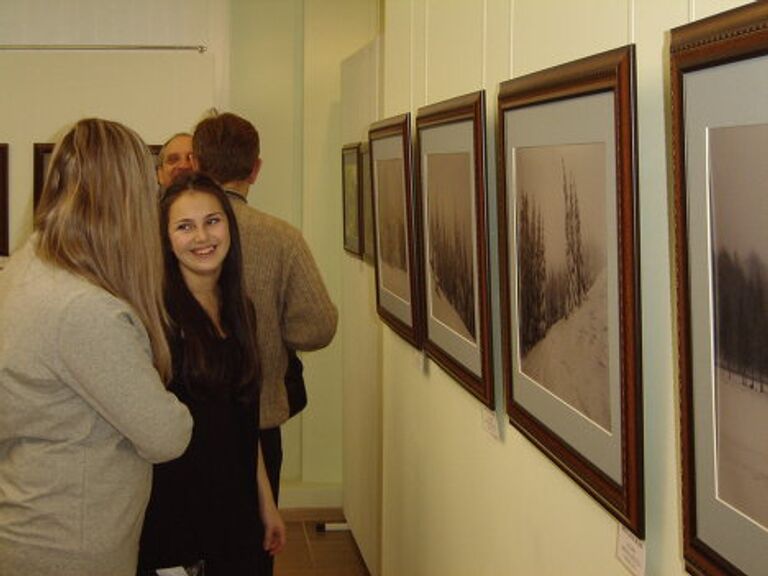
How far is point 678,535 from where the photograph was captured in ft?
5.02

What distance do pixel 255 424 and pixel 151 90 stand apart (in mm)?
3287

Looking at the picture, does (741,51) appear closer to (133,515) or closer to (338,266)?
(133,515)

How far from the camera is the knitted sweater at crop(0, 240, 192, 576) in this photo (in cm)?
214

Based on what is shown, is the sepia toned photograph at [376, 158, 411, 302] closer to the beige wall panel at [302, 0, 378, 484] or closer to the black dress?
the black dress

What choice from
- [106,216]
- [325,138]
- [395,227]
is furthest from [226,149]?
[325,138]

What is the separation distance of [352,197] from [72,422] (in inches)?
128

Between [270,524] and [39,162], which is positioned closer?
[270,524]

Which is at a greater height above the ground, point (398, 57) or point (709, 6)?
point (398, 57)

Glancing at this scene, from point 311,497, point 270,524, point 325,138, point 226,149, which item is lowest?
point 311,497

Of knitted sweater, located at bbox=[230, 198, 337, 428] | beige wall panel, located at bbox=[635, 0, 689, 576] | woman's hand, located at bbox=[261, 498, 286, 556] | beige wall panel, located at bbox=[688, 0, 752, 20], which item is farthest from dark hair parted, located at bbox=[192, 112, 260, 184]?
beige wall panel, located at bbox=[688, 0, 752, 20]

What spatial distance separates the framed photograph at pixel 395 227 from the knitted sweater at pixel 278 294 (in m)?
0.27

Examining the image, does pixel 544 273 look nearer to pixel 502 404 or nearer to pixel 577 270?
pixel 577 270

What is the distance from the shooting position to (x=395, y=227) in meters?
3.68

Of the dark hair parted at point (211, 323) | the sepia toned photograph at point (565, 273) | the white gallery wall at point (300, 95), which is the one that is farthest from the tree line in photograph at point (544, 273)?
the white gallery wall at point (300, 95)
